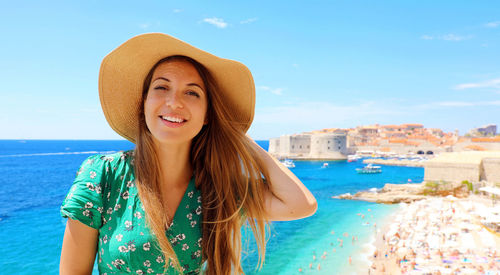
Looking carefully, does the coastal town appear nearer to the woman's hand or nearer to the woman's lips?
the woman's hand

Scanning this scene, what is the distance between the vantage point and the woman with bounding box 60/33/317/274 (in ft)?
2.68

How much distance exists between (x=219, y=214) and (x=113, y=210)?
0.95 feet

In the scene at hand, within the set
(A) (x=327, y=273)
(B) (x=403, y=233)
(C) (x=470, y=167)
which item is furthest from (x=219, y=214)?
(C) (x=470, y=167)

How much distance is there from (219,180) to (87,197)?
371 mm

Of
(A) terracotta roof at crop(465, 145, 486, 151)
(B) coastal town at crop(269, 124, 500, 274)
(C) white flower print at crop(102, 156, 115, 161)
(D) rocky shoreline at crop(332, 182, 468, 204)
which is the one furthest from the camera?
(A) terracotta roof at crop(465, 145, 486, 151)

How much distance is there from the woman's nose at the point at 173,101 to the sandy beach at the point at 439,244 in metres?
8.28

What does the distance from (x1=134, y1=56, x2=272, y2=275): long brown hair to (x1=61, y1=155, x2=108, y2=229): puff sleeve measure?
10cm

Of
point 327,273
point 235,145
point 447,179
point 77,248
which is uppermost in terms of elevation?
point 235,145

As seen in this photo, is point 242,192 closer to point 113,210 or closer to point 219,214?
point 219,214

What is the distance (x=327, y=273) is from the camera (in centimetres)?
877

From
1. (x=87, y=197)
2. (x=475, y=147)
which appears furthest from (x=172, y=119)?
(x=475, y=147)

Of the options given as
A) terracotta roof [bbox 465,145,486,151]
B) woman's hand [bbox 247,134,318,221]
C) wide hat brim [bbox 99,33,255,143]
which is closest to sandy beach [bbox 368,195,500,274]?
woman's hand [bbox 247,134,318,221]

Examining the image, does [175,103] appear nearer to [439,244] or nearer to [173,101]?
[173,101]

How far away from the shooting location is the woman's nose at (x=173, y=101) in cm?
86
